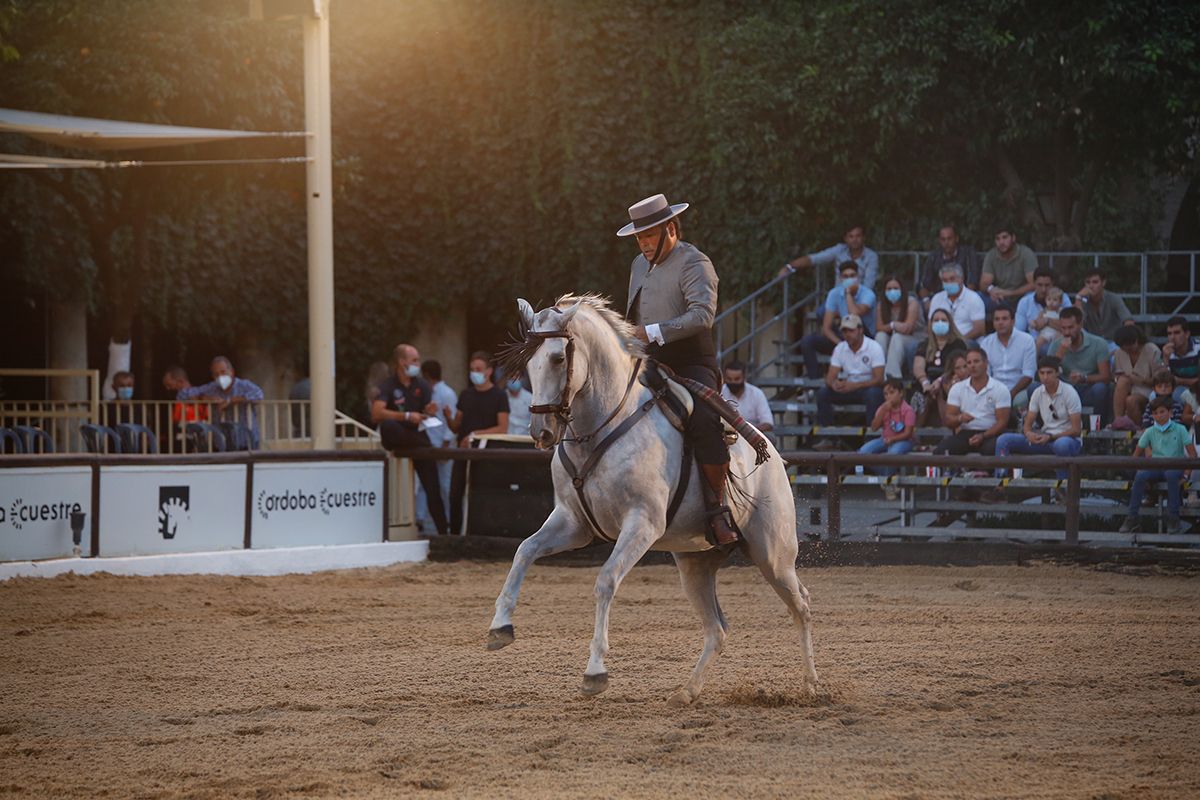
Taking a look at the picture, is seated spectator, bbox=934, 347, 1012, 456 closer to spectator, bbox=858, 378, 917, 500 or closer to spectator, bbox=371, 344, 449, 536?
spectator, bbox=858, 378, 917, 500

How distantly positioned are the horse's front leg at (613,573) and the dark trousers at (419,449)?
8.47 metres

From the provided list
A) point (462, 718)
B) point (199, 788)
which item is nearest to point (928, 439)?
point (462, 718)

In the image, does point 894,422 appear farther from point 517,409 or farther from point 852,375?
point 517,409

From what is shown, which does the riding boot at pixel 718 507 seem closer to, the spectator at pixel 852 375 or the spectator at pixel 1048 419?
the spectator at pixel 1048 419

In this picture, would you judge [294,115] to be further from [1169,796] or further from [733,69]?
[1169,796]

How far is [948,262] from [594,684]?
40.6 ft

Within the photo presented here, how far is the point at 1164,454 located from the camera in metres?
15.0

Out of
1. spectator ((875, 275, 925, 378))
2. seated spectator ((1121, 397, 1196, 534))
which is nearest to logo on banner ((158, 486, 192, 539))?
spectator ((875, 275, 925, 378))

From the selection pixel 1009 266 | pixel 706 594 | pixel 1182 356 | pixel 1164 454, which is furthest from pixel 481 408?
pixel 706 594

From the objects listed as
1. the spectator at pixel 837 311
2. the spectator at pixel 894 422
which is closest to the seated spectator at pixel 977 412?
the spectator at pixel 894 422

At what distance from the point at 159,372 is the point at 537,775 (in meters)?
21.8

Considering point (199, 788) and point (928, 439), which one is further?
point (928, 439)

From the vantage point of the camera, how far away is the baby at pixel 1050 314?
17688mm

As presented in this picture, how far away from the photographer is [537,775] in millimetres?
6598
